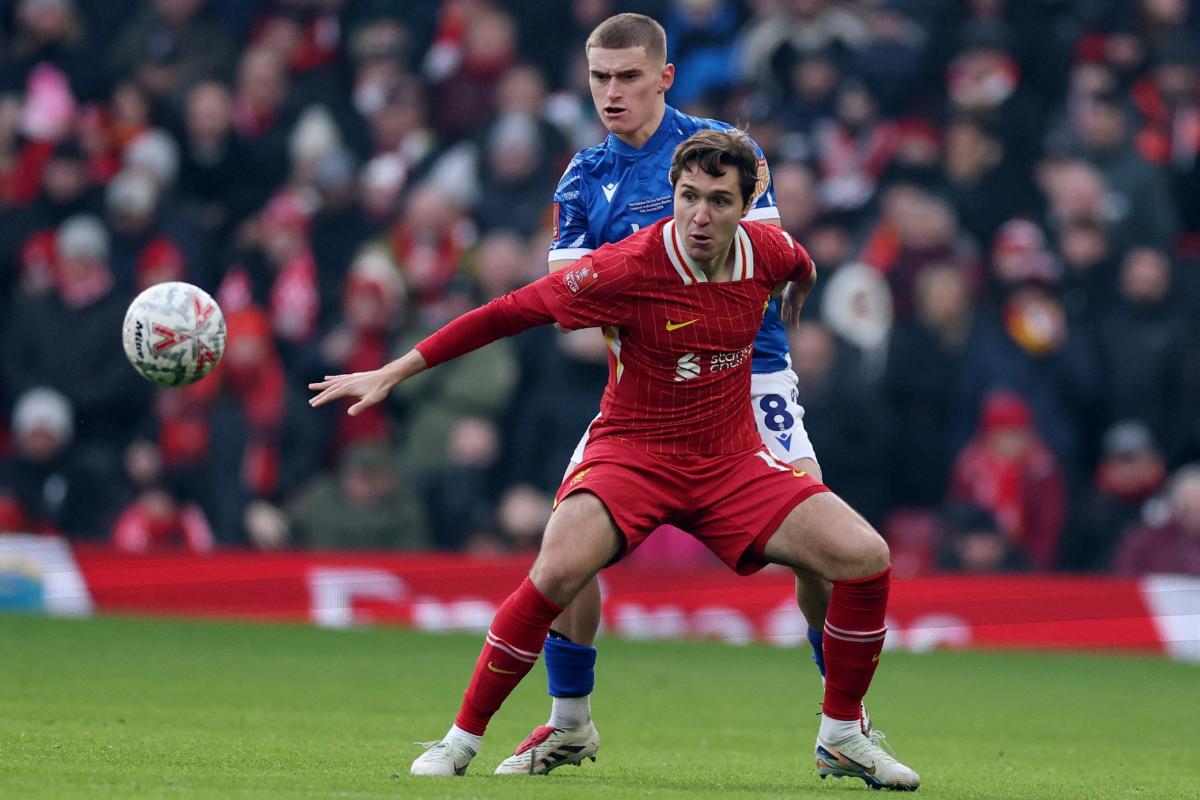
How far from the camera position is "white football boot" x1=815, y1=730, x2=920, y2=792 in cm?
703

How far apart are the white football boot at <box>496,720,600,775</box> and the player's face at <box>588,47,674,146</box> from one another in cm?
229

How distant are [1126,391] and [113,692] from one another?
278 inches

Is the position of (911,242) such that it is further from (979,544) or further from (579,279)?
(579,279)

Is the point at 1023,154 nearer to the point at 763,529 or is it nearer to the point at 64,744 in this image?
the point at 763,529

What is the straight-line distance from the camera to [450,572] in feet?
46.4

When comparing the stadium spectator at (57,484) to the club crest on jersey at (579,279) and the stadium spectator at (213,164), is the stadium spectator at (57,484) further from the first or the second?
the club crest on jersey at (579,279)

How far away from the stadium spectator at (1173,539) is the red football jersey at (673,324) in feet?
21.0

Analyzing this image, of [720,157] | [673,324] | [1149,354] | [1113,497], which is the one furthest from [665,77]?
[1113,497]

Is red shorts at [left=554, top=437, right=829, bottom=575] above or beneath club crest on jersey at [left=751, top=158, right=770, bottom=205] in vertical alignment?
beneath

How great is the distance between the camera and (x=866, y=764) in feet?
23.3

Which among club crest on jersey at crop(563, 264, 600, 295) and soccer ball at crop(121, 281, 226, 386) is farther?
soccer ball at crop(121, 281, 226, 386)

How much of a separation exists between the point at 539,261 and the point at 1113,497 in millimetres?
4485

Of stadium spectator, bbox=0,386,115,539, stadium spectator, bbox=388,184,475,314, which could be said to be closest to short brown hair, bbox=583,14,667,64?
stadium spectator, bbox=388,184,475,314

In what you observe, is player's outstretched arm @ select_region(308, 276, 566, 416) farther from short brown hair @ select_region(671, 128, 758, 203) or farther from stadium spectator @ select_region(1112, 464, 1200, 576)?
stadium spectator @ select_region(1112, 464, 1200, 576)
